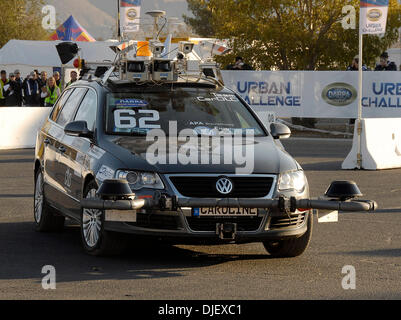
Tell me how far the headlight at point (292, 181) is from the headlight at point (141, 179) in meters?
1.09

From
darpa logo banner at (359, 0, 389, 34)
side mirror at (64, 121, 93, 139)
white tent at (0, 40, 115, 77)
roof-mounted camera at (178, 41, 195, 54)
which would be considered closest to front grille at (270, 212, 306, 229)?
side mirror at (64, 121, 93, 139)

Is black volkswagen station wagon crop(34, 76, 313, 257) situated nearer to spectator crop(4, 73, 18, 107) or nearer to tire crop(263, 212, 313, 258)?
tire crop(263, 212, 313, 258)

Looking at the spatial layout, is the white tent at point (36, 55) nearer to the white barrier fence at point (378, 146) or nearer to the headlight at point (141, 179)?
the white barrier fence at point (378, 146)

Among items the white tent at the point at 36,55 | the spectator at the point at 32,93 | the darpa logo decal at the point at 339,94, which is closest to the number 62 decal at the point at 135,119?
the darpa logo decal at the point at 339,94

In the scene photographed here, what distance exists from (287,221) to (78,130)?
224 cm

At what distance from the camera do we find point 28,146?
25859 millimetres

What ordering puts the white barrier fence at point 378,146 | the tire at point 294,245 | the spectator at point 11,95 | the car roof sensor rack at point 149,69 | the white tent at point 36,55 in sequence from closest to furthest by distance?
the tire at point 294,245 → the car roof sensor rack at point 149,69 → the white barrier fence at point 378,146 → the spectator at point 11,95 → the white tent at point 36,55

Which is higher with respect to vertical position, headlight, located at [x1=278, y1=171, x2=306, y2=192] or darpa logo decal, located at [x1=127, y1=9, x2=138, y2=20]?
darpa logo decal, located at [x1=127, y1=9, x2=138, y2=20]

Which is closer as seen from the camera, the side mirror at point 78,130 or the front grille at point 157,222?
the front grille at point 157,222

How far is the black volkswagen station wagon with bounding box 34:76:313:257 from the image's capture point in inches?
356

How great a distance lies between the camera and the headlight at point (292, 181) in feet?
30.6

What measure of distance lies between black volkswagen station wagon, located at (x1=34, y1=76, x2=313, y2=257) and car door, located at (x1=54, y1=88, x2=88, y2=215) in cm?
2

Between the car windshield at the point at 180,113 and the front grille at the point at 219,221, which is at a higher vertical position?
the car windshield at the point at 180,113
